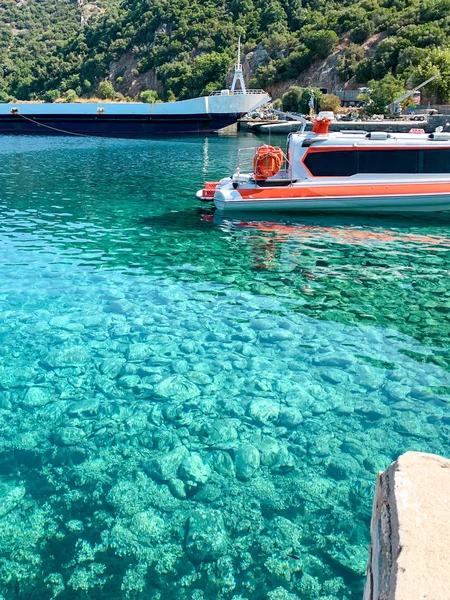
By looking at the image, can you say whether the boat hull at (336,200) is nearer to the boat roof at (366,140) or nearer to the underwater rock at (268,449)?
the boat roof at (366,140)

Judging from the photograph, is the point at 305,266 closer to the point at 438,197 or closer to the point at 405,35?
the point at 438,197

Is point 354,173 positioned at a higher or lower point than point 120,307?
higher

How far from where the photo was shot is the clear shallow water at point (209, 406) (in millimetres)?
3977

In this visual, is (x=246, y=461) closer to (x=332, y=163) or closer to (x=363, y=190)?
(x=363, y=190)

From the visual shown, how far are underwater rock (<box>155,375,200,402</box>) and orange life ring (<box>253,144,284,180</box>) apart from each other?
9546mm

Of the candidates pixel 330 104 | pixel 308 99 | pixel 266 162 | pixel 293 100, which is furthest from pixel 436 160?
pixel 293 100

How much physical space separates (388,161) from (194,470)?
12.1 metres

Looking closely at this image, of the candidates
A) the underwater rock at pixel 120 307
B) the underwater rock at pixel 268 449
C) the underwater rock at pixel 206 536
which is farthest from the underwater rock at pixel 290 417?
the underwater rock at pixel 120 307

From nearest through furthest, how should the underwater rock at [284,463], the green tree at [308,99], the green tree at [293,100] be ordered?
1. the underwater rock at [284,463]
2. the green tree at [308,99]
3. the green tree at [293,100]

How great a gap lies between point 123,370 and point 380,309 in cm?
457

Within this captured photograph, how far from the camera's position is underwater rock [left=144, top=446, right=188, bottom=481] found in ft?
16.1

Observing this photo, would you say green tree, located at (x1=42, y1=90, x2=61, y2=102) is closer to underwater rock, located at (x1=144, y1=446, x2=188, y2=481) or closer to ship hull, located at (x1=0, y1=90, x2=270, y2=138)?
ship hull, located at (x1=0, y1=90, x2=270, y2=138)

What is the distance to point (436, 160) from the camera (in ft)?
47.4

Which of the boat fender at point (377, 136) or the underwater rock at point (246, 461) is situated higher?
the boat fender at point (377, 136)
